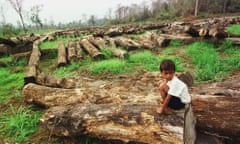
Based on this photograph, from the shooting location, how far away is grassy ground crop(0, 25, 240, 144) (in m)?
3.14

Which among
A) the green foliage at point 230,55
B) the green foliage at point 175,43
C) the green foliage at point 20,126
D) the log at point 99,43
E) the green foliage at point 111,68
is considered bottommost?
the green foliage at point 20,126

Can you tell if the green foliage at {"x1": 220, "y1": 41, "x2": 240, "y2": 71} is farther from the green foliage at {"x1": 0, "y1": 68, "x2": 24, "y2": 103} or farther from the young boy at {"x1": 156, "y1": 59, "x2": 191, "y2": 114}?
the green foliage at {"x1": 0, "y1": 68, "x2": 24, "y2": 103}

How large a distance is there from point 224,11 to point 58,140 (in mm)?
35623

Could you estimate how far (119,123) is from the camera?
242cm

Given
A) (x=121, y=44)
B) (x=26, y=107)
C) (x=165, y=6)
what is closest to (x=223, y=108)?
(x=26, y=107)

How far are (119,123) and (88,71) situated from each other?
3.58 metres

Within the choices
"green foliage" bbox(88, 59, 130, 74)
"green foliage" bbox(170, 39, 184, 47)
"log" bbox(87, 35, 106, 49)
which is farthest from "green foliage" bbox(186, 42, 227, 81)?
"log" bbox(87, 35, 106, 49)

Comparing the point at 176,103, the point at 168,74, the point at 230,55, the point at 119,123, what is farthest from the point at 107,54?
the point at 176,103

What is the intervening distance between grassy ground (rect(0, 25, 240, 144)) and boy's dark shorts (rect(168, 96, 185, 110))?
118 cm

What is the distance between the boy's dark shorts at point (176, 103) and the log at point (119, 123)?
8 centimetres

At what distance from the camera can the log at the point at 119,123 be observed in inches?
83.1

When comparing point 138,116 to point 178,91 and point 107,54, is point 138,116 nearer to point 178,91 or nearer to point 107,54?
point 178,91

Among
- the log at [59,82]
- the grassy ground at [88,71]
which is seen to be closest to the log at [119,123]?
the grassy ground at [88,71]

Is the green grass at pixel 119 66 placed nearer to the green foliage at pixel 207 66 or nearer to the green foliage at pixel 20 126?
the green foliage at pixel 207 66
